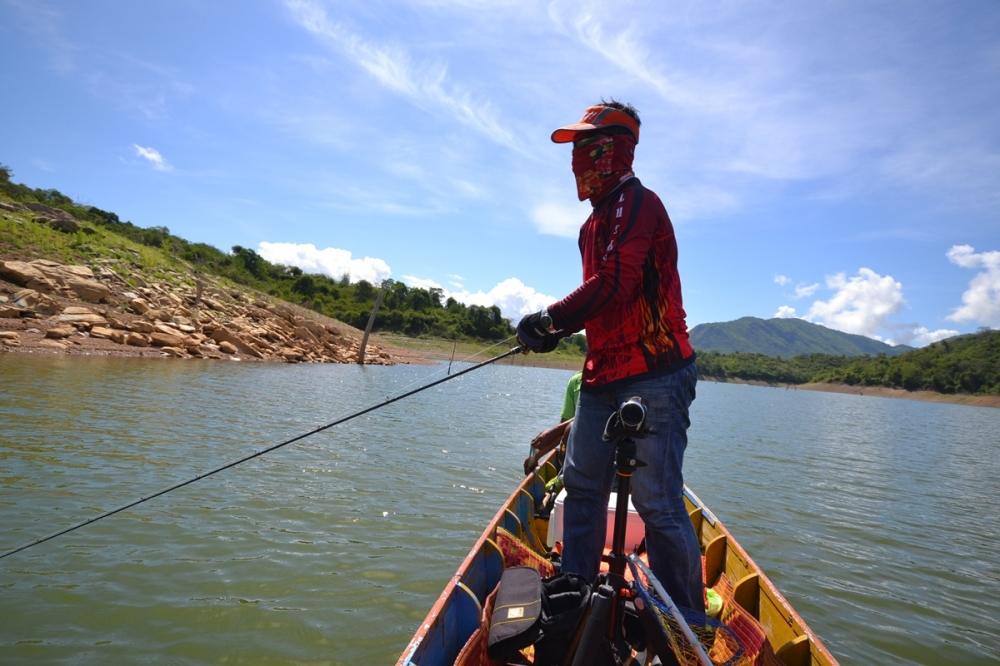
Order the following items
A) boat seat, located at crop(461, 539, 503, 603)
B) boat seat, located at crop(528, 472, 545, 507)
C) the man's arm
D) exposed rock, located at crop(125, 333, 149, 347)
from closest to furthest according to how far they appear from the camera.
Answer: the man's arm → boat seat, located at crop(461, 539, 503, 603) → boat seat, located at crop(528, 472, 545, 507) → exposed rock, located at crop(125, 333, 149, 347)

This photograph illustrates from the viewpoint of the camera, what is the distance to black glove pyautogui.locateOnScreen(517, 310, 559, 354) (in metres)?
2.78

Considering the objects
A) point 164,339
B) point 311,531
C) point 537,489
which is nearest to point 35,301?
point 164,339

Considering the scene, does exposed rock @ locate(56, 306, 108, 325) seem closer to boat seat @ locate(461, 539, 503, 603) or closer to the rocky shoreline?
the rocky shoreline

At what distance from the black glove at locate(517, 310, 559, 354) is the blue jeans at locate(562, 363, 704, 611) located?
1.48 feet

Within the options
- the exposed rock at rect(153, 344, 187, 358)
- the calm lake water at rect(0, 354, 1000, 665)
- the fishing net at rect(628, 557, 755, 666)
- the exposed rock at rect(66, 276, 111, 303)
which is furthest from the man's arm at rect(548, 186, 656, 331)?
the exposed rock at rect(66, 276, 111, 303)

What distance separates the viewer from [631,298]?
2879 millimetres

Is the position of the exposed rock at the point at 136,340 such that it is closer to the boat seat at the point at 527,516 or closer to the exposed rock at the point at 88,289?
the exposed rock at the point at 88,289

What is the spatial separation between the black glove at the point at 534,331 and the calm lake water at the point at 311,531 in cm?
315

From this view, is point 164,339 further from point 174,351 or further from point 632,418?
point 632,418

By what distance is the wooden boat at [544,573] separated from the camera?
276 cm

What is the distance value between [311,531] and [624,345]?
5.73 m

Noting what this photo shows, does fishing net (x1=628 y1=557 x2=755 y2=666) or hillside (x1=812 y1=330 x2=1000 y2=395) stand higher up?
hillside (x1=812 y1=330 x2=1000 y2=395)

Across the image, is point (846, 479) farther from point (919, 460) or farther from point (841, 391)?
point (841, 391)

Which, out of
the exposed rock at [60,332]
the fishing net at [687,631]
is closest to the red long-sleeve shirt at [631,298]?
the fishing net at [687,631]
